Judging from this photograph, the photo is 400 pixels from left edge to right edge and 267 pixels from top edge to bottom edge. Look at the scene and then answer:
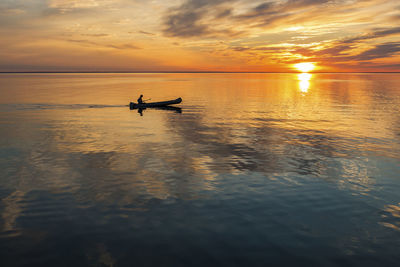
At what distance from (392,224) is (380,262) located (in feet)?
10.7

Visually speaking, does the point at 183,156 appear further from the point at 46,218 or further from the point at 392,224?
the point at 392,224

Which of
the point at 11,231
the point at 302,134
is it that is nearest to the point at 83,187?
the point at 11,231

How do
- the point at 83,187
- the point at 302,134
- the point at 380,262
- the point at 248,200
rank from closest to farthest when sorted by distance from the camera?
1. the point at 380,262
2. the point at 248,200
3. the point at 83,187
4. the point at 302,134

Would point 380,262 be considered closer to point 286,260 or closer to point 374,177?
point 286,260

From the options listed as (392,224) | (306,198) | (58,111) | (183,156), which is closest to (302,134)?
(183,156)

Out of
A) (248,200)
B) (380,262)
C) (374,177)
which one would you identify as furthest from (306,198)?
(374,177)

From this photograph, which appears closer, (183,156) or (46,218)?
(46,218)

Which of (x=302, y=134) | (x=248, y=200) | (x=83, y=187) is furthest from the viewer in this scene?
(x=302, y=134)

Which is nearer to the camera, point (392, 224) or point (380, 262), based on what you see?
point (380, 262)

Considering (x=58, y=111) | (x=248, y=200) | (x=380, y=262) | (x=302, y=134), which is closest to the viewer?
(x=380, y=262)

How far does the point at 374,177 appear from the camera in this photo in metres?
18.5

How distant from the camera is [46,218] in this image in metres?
13.2

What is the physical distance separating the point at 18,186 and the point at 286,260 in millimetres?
15425

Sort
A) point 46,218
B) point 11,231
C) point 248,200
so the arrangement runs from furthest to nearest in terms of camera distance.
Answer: point 248,200 < point 46,218 < point 11,231
